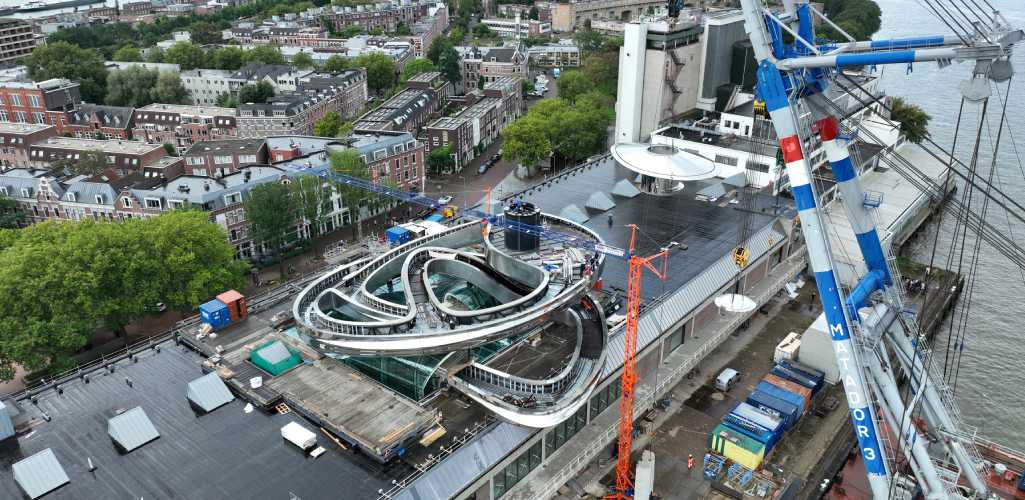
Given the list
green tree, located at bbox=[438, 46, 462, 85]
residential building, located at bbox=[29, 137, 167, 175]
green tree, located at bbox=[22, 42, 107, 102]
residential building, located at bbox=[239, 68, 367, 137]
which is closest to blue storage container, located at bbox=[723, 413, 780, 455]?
residential building, located at bbox=[29, 137, 167, 175]

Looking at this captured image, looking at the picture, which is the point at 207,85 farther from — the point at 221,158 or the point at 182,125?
the point at 221,158

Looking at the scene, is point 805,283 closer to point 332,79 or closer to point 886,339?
point 886,339

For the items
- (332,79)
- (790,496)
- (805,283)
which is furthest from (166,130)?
(790,496)

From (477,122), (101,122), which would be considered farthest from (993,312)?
(101,122)

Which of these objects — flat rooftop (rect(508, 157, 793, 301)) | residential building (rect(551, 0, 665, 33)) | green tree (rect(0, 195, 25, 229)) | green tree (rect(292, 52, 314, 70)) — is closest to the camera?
flat rooftop (rect(508, 157, 793, 301))

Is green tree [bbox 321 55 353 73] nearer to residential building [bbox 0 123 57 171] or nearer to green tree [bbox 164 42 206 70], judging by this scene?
green tree [bbox 164 42 206 70]

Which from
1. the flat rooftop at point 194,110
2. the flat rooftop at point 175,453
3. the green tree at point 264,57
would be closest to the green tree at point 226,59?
the green tree at point 264,57
